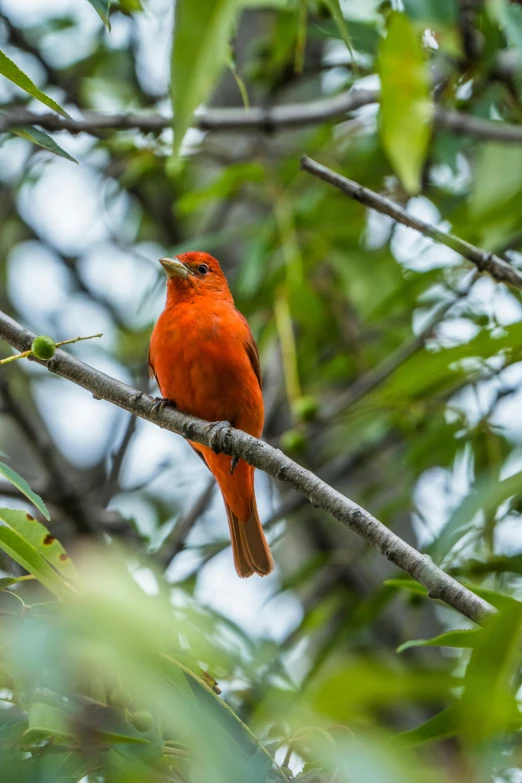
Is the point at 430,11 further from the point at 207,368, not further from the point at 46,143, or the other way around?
the point at 207,368

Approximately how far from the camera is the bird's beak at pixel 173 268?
4.97 meters

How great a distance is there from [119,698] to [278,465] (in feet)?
2.83

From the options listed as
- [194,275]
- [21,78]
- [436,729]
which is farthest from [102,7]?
[194,275]

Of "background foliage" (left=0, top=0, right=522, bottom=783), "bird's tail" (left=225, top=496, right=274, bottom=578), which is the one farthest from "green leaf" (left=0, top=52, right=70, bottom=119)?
"bird's tail" (left=225, top=496, right=274, bottom=578)

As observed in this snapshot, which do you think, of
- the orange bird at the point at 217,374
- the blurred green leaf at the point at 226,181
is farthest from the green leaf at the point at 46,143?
the blurred green leaf at the point at 226,181

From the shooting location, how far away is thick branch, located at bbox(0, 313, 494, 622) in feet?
7.46

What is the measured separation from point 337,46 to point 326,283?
1748 mm

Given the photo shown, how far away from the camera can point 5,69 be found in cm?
209

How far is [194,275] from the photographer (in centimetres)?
509

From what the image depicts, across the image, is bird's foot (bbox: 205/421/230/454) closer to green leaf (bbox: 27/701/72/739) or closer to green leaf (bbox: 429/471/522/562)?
green leaf (bbox: 429/471/522/562)

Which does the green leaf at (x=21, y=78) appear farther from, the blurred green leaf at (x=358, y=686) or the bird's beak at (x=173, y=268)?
Answer: the bird's beak at (x=173, y=268)

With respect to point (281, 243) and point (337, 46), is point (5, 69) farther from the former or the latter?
point (337, 46)

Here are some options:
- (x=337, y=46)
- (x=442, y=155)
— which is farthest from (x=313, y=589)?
(x=337, y=46)

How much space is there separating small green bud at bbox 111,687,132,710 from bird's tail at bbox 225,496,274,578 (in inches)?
104
